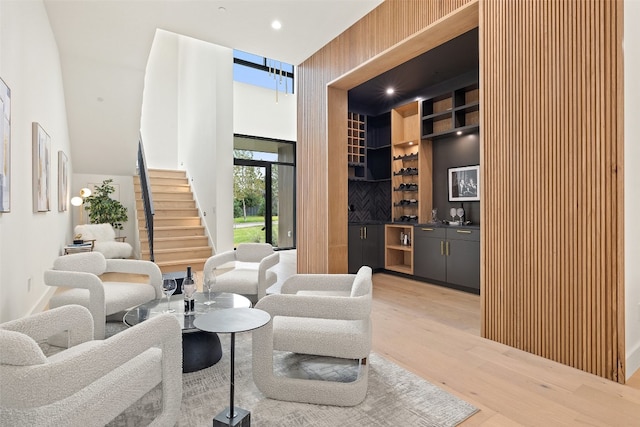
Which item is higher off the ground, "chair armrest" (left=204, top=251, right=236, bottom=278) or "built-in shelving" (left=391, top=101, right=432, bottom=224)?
"built-in shelving" (left=391, top=101, right=432, bottom=224)

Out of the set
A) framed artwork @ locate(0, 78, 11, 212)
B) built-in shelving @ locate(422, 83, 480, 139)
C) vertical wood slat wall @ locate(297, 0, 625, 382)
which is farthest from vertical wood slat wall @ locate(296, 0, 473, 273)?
framed artwork @ locate(0, 78, 11, 212)

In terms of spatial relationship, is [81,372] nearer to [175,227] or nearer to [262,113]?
[175,227]

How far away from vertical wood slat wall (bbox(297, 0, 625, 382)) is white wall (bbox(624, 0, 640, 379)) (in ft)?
0.42

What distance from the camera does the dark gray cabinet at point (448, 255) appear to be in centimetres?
464

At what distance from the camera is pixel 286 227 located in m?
9.61

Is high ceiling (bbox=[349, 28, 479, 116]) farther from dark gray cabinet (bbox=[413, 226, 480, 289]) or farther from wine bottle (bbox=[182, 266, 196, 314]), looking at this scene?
wine bottle (bbox=[182, 266, 196, 314])

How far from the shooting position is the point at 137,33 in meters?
4.54

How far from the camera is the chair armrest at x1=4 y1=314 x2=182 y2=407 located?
3.85 feet

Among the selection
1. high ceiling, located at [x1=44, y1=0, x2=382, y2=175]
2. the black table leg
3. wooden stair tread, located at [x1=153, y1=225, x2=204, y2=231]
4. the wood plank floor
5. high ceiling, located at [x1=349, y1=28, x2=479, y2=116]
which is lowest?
the wood plank floor

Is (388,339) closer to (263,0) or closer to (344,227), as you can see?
(344,227)

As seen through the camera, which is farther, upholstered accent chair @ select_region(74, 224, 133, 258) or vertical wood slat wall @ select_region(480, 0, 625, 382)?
upholstered accent chair @ select_region(74, 224, 133, 258)

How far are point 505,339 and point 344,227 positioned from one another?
255cm

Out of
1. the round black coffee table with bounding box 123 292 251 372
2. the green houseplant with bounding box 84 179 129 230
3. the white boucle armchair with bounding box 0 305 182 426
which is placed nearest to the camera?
the white boucle armchair with bounding box 0 305 182 426

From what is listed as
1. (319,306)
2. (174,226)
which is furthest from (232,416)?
(174,226)
